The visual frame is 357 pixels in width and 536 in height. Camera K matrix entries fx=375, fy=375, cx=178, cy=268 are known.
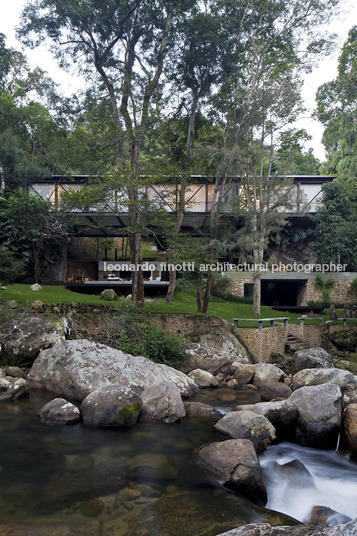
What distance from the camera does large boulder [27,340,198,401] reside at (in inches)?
321

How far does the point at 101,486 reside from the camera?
4.62 m

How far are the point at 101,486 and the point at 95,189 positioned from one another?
10.7 metres

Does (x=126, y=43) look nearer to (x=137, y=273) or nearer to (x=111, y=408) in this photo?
(x=137, y=273)

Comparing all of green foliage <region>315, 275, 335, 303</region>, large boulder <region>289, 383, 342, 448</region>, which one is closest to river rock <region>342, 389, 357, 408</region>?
large boulder <region>289, 383, 342, 448</region>

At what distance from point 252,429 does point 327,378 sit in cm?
422

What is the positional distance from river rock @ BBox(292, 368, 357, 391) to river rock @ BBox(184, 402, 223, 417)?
311cm

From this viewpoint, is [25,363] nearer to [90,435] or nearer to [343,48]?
[90,435]

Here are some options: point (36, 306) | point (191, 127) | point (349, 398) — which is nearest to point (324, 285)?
point (191, 127)

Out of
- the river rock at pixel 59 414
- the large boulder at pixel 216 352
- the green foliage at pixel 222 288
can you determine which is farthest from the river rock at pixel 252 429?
the green foliage at pixel 222 288

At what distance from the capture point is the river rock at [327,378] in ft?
30.6

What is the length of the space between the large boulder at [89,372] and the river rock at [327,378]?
112 inches

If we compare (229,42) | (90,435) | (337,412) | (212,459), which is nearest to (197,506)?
(212,459)

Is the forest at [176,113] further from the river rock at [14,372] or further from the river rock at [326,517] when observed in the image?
the river rock at [326,517]

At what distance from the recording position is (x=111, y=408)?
269 inches
